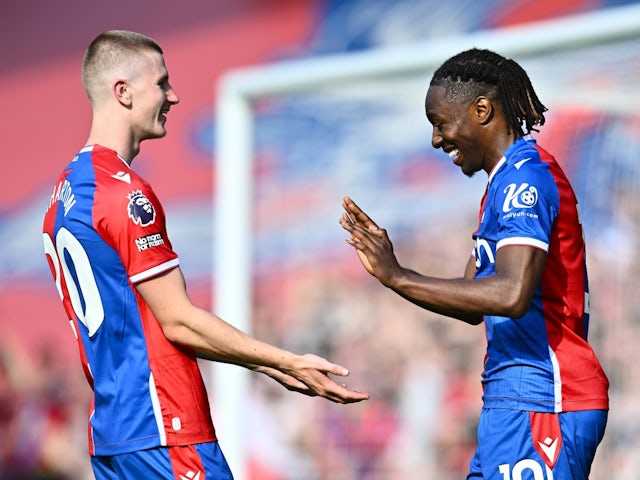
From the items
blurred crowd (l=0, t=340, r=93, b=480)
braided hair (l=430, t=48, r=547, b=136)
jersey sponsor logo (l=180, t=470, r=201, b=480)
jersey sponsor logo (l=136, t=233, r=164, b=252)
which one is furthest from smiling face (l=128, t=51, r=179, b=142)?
blurred crowd (l=0, t=340, r=93, b=480)

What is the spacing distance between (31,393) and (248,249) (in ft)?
11.4

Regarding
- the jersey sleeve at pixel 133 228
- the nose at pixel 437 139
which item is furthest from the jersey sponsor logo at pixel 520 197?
the jersey sleeve at pixel 133 228

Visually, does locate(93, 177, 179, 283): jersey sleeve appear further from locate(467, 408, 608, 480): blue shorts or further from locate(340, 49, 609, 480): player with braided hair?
locate(467, 408, 608, 480): blue shorts

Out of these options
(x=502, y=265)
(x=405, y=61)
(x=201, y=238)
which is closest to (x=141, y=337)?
(x=502, y=265)

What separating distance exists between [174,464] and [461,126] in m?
1.34

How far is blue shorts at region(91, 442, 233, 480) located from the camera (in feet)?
9.88

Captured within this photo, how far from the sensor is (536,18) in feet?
22.1

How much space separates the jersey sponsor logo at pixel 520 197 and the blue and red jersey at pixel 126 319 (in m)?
0.97

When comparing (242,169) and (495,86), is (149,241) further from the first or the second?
(242,169)

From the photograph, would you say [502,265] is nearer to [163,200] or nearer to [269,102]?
[269,102]

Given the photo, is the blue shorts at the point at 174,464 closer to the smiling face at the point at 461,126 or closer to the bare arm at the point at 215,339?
the bare arm at the point at 215,339

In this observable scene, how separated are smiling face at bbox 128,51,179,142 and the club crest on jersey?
0.31 m

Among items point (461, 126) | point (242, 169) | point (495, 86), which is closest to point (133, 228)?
point (461, 126)

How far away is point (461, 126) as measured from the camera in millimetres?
3318
